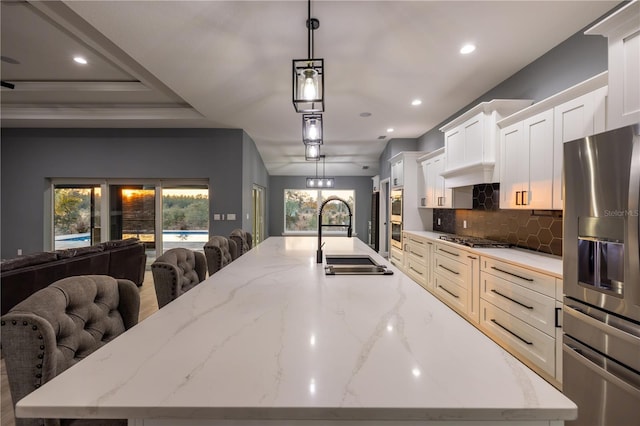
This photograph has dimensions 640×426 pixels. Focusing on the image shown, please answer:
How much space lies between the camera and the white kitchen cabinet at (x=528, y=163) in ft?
7.91

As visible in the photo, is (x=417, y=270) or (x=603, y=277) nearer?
(x=603, y=277)

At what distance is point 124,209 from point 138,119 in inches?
75.6

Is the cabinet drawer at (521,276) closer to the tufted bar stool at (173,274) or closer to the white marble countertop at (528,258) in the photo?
the white marble countertop at (528,258)

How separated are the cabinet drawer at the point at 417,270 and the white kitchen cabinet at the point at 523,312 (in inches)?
60.1

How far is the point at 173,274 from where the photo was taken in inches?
65.2

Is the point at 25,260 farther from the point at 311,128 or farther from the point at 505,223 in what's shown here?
the point at 505,223

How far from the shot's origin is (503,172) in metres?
3.00

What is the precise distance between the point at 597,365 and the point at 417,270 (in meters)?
3.21

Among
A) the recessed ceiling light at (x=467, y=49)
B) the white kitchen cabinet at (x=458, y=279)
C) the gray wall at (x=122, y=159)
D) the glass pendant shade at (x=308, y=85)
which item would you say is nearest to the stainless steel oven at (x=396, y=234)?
the white kitchen cabinet at (x=458, y=279)

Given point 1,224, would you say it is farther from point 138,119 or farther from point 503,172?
point 503,172

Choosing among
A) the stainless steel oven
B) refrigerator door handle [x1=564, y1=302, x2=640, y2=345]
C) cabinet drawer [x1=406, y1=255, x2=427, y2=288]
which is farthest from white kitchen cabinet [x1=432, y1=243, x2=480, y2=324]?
the stainless steel oven

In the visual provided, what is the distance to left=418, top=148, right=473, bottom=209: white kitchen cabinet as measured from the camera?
14.0ft

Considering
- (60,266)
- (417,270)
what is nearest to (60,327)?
(60,266)

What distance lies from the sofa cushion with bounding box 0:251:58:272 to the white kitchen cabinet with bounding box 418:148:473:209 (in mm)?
4739
